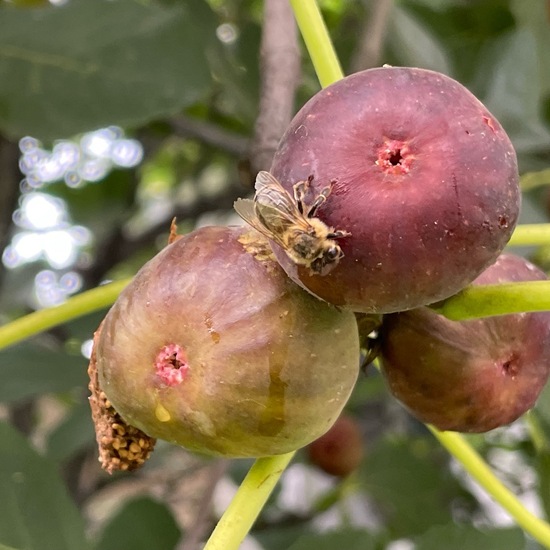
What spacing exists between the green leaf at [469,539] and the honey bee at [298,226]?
57 cm

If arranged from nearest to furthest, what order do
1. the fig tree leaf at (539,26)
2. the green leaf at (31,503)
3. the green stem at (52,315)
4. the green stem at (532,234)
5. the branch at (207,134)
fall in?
the green stem at (532,234) → the green stem at (52,315) → the green leaf at (31,503) → the branch at (207,134) → the fig tree leaf at (539,26)

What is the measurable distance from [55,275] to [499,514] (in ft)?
4.58

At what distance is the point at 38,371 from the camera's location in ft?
3.46

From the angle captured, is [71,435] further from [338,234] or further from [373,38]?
[338,234]

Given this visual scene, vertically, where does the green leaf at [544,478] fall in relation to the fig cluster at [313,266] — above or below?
below

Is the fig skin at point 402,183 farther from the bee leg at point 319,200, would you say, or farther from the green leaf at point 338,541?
the green leaf at point 338,541

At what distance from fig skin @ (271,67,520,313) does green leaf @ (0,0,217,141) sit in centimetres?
59

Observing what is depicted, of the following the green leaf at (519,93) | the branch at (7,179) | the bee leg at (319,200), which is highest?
the bee leg at (319,200)

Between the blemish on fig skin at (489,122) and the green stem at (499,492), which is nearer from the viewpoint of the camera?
the blemish on fig skin at (489,122)

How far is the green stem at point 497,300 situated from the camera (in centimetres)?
41

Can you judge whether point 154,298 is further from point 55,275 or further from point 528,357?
point 55,275

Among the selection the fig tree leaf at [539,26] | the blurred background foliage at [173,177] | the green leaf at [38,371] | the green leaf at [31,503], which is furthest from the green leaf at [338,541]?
the fig tree leaf at [539,26]

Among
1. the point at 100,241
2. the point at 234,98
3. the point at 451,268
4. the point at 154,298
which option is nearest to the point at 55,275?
the point at 100,241

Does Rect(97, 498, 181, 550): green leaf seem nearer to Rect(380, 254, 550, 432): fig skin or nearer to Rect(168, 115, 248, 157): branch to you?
Rect(168, 115, 248, 157): branch
